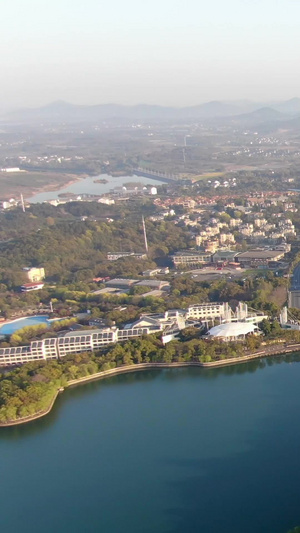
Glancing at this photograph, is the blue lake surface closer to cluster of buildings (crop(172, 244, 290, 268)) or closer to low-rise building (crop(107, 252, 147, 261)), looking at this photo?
cluster of buildings (crop(172, 244, 290, 268))

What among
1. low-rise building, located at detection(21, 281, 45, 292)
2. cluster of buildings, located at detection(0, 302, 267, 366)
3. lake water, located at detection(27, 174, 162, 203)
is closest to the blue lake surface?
cluster of buildings, located at detection(0, 302, 267, 366)

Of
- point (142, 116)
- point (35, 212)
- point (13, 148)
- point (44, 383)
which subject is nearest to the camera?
point (44, 383)

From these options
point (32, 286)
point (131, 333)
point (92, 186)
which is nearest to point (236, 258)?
point (32, 286)

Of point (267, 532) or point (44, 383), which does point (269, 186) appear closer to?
point (44, 383)

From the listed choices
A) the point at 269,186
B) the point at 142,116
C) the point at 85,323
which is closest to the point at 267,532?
the point at 85,323

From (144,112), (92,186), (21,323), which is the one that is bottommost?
(144,112)

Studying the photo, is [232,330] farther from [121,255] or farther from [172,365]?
[121,255]
